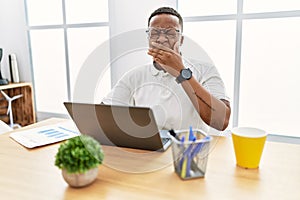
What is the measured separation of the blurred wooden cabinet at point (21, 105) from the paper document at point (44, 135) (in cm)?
224

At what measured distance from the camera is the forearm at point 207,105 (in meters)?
1.16

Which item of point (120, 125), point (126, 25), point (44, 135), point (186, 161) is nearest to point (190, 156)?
point (186, 161)

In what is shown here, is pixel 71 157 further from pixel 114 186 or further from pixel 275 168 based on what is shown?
pixel 275 168

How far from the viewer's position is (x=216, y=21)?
2477 mm

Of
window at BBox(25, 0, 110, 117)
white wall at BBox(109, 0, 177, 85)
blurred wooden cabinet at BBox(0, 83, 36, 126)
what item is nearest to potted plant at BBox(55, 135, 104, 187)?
white wall at BBox(109, 0, 177, 85)

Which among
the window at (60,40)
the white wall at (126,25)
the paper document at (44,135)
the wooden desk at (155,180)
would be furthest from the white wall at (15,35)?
the wooden desk at (155,180)

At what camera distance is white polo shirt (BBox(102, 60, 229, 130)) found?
1.28 m

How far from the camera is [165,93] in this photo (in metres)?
1.38

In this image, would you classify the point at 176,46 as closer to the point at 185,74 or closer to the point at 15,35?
the point at 185,74

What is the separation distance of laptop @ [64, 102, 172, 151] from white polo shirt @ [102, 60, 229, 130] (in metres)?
0.24

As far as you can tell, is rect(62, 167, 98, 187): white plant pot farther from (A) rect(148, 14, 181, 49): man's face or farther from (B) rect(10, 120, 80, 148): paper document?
(A) rect(148, 14, 181, 49): man's face

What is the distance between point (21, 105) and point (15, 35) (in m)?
0.88

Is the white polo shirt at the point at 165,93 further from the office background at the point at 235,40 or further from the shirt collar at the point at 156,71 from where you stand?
the office background at the point at 235,40

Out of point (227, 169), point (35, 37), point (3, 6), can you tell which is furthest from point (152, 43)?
point (3, 6)
